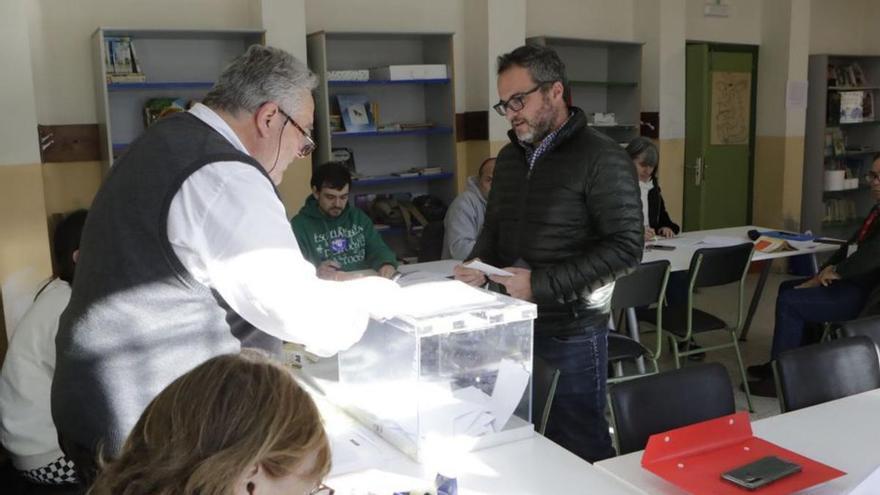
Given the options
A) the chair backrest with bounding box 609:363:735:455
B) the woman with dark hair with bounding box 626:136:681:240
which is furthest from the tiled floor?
the chair backrest with bounding box 609:363:735:455

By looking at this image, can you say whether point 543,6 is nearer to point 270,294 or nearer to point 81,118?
point 81,118

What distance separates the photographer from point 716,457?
1733mm

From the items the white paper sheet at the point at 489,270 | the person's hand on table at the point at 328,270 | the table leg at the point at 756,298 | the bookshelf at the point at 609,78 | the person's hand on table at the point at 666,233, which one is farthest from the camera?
the bookshelf at the point at 609,78

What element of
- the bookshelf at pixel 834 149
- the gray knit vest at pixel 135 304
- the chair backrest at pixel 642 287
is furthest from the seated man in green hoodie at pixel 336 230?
the bookshelf at pixel 834 149

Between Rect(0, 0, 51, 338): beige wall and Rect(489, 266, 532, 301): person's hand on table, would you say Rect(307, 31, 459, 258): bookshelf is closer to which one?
Rect(0, 0, 51, 338): beige wall

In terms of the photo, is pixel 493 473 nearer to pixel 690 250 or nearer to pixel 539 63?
pixel 539 63

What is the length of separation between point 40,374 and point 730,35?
23.0 ft

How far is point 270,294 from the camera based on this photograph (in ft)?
4.78

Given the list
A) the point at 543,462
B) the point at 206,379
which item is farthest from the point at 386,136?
the point at 206,379

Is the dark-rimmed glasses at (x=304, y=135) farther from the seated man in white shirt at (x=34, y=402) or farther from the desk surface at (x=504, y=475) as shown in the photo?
the seated man in white shirt at (x=34, y=402)

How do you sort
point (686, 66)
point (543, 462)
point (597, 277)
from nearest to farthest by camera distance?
point (543, 462) < point (597, 277) < point (686, 66)

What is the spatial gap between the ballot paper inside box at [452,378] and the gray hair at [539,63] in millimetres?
738

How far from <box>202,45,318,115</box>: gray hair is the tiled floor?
9.56ft

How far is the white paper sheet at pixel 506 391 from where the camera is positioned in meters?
1.91
